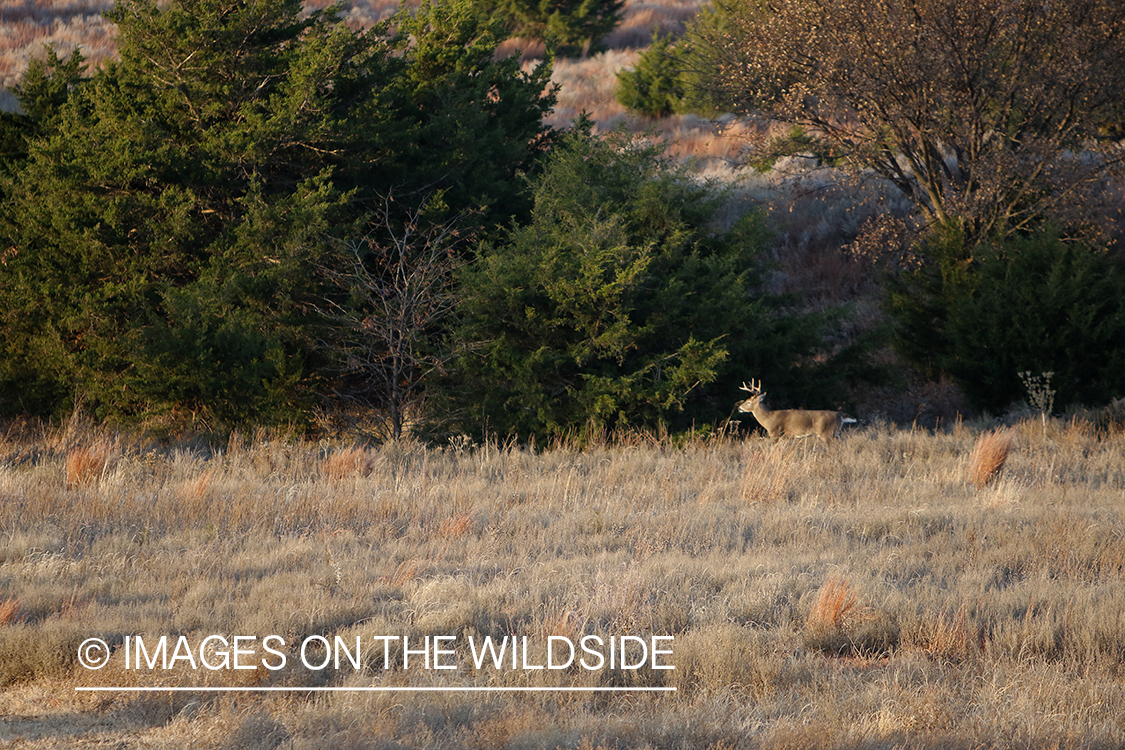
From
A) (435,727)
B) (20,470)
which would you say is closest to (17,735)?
(435,727)

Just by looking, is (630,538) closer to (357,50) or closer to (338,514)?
(338,514)

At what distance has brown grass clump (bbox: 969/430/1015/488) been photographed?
26.8 ft

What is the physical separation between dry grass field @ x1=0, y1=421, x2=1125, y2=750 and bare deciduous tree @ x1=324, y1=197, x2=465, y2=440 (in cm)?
319

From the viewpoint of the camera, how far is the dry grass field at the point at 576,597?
386 centimetres

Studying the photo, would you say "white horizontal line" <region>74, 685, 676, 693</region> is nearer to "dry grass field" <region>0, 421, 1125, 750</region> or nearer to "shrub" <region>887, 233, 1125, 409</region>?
"dry grass field" <region>0, 421, 1125, 750</region>

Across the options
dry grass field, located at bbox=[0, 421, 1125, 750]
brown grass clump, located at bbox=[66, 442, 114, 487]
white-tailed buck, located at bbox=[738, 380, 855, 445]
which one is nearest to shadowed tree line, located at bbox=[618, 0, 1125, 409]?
white-tailed buck, located at bbox=[738, 380, 855, 445]

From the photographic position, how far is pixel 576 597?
518cm

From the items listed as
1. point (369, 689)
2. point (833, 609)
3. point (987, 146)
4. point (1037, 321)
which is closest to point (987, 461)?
point (833, 609)

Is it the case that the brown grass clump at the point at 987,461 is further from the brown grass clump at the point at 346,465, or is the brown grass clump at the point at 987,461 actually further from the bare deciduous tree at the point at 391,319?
the bare deciduous tree at the point at 391,319

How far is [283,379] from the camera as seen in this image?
1220cm

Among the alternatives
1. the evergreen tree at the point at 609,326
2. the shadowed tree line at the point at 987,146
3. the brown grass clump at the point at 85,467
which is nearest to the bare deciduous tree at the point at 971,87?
the shadowed tree line at the point at 987,146

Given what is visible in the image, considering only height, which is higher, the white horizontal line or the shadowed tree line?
the shadowed tree line

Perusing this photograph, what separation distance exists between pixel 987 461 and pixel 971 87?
30.3 ft

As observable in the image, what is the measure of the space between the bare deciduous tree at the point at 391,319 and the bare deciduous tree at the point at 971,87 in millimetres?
6815
